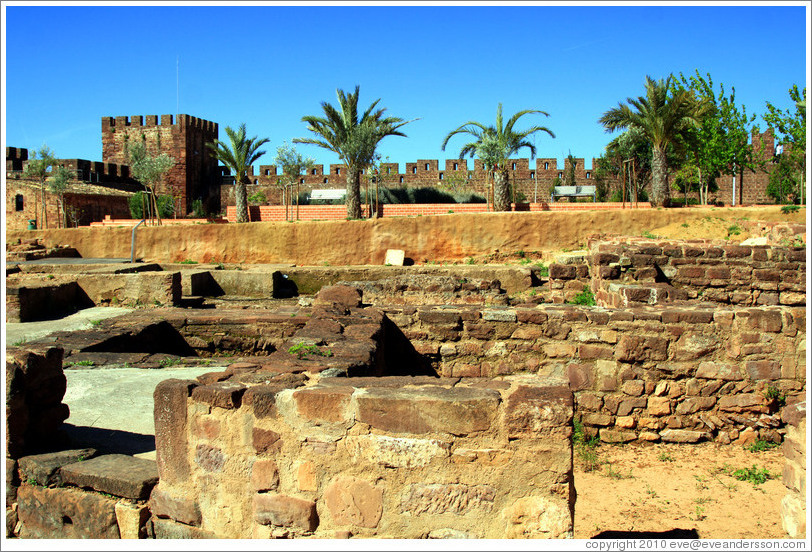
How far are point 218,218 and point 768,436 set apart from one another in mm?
25572

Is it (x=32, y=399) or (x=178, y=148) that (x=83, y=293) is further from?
(x=178, y=148)

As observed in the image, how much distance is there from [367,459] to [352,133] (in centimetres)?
2207

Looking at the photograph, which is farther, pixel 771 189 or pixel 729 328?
pixel 771 189

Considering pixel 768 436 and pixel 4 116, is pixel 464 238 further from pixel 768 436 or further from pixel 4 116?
pixel 4 116

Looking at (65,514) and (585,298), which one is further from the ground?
(585,298)

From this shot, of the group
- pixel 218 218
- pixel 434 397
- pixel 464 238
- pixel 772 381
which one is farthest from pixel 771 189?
pixel 434 397

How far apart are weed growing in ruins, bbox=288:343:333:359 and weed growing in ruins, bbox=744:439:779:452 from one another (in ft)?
11.8

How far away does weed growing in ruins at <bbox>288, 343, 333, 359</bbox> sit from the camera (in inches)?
185

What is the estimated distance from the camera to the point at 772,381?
17.8ft

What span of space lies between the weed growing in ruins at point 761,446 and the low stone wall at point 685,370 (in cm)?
5

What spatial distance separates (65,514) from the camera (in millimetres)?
3400

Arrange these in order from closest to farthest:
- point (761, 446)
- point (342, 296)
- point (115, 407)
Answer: point (115, 407), point (761, 446), point (342, 296)

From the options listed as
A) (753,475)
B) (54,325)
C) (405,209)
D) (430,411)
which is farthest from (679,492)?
(405,209)

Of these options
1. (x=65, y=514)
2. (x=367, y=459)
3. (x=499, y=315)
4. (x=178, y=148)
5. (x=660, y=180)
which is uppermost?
(x=178, y=148)
